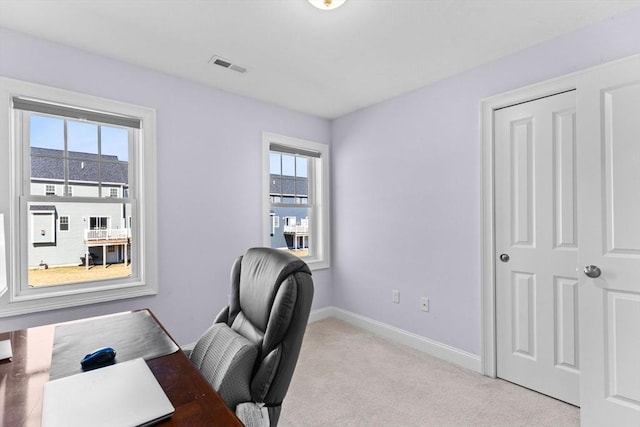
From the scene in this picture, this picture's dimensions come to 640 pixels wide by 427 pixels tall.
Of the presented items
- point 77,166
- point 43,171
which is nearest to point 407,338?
point 77,166

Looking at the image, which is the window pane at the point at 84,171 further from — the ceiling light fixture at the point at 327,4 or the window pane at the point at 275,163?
the ceiling light fixture at the point at 327,4

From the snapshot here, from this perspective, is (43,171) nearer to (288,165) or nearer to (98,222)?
(98,222)

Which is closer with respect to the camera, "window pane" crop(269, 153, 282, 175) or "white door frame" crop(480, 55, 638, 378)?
"white door frame" crop(480, 55, 638, 378)

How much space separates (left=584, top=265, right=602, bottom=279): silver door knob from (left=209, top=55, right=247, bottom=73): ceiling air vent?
9.16 ft

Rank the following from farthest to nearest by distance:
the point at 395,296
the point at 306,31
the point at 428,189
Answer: the point at 395,296
the point at 428,189
the point at 306,31

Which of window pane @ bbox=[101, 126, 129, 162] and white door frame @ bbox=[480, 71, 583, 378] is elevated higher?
window pane @ bbox=[101, 126, 129, 162]

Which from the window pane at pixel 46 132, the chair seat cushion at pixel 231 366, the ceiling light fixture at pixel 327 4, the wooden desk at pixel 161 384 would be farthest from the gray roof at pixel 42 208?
the ceiling light fixture at pixel 327 4

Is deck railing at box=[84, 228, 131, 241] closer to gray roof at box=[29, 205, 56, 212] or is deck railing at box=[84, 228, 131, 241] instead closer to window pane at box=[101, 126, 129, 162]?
gray roof at box=[29, 205, 56, 212]

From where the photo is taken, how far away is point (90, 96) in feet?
7.63

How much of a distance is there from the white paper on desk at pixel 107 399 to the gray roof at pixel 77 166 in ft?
6.25

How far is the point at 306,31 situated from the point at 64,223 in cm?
225

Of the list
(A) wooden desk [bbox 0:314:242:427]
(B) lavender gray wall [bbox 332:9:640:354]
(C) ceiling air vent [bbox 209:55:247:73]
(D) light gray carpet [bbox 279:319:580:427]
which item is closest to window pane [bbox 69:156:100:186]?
(C) ceiling air vent [bbox 209:55:247:73]

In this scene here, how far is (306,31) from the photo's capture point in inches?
82.1

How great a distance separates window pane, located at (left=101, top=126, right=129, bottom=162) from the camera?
2512mm
